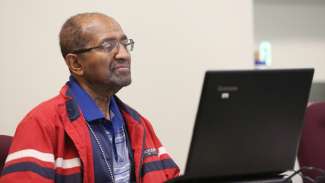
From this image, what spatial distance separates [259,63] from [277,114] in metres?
1.73

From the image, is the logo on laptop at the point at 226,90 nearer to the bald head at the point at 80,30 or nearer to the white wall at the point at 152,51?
the bald head at the point at 80,30

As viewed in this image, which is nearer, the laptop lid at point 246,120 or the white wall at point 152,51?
the laptop lid at point 246,120

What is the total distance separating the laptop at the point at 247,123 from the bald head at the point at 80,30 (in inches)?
28.3

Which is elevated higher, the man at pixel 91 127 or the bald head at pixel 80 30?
the bald head at pixel 80 30

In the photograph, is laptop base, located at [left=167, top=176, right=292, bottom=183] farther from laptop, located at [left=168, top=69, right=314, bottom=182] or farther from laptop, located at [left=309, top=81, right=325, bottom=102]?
laptop, located at [left=309, top=81, right=325, bottom=102]

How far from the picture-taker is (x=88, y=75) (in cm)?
158

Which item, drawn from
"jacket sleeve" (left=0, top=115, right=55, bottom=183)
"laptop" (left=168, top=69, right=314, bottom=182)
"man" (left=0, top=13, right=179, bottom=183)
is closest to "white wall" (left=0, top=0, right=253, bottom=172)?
"man" (left=0, top=13, right=179, bottom=183)

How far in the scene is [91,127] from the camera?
4.91ft

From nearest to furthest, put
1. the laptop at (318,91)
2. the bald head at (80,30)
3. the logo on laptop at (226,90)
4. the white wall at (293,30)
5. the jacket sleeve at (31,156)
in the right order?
1. the logo on laptop at (226,90)
2. the jacket sleeve at (31,156)
3. the bald head at (80,30)
4. the white wall at (293,30)
5. the laptop at (318,91)

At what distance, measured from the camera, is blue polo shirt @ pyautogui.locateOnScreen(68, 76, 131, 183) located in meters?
1.44

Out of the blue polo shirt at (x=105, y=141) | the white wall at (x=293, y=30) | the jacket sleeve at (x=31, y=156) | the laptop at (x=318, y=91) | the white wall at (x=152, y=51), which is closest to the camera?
the jacket sleeve at (x=31, y=156)

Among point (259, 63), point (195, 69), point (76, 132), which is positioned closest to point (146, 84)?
point (195, 69)

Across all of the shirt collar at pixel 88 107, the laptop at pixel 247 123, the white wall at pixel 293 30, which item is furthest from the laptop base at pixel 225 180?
the white wall at pixel 293 30

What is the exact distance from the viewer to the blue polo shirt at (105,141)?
1443mm
